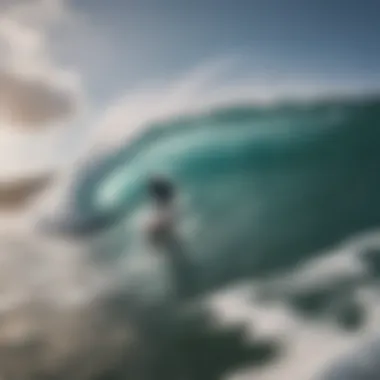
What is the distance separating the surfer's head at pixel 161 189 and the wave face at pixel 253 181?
0.05 ft

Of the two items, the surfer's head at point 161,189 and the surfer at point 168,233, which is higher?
the surfer's head at point 161,189

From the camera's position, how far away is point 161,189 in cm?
118

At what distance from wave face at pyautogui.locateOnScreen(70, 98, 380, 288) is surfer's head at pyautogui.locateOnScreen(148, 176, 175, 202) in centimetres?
1

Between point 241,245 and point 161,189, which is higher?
point 161,189

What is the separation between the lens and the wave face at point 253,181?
1147 millimetres

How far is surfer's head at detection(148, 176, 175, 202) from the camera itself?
1174mm

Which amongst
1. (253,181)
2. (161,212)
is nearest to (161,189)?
(161,212)

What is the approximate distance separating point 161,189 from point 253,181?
157mm

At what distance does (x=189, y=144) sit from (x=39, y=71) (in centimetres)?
30

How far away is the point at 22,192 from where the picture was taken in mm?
1193

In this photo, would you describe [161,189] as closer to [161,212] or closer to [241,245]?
[161,212]

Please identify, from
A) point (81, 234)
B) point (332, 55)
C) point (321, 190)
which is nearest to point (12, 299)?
point (81, 234)

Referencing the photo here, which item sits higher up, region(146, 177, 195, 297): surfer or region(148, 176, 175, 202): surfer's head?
region(148, 176, 175, 202): surfer's head

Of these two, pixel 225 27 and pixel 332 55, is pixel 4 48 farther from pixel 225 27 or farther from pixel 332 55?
pixel 332 55
